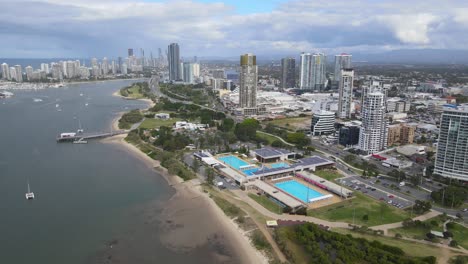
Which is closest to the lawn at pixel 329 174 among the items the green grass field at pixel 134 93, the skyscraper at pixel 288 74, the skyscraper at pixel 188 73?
the green grass field at pixel 134 93

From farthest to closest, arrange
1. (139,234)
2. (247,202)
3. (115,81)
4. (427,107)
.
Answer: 1. (115,81)
2. (427,107)
3. (247,202)
4. (139,234)

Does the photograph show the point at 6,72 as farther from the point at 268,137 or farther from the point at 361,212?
the point at 361,212

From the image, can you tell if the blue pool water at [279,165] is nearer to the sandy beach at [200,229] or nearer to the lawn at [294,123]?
the sandy beach at [200,229]

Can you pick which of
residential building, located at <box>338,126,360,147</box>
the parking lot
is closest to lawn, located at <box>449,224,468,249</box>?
the parking lot

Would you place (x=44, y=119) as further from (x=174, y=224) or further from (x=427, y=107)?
(x=427, y=107)

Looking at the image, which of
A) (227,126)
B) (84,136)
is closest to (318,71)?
(227,126)

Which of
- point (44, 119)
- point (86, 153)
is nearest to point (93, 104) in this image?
point (44, 119)

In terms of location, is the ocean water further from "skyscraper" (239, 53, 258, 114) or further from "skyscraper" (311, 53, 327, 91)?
"skyscraper" (311, 53, 327, 91)
